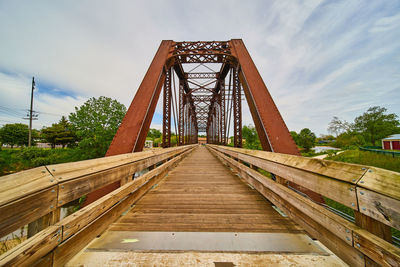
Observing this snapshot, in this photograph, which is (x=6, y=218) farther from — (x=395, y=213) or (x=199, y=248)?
(x=395, y=213)

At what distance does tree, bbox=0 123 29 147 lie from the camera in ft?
151

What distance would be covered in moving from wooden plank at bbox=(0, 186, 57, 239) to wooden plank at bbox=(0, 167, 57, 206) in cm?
3

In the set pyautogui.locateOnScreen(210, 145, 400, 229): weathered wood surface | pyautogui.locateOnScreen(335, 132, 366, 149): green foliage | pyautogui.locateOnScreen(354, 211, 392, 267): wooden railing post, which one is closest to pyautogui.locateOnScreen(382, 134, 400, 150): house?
pyautogui.locateOnScreen(335, 132, 366, 149): green foliage

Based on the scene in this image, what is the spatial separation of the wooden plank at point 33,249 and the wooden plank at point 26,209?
12cm

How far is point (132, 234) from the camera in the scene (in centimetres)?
174

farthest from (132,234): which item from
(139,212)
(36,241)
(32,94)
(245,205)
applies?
(32,94)

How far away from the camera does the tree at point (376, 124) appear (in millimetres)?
35906

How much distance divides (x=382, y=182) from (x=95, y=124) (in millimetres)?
29639

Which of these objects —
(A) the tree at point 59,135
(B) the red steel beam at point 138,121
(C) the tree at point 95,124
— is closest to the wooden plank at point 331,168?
(B) the red steel beam at point 138,121

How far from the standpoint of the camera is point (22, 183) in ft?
3.11

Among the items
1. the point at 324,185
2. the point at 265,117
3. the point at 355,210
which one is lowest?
the point at 355,210

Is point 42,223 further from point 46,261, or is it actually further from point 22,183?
point 22,183

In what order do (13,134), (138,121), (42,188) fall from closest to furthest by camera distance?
(42,188) < (138,121) < (13,134)

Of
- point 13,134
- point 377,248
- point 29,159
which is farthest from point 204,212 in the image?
point 13,134
